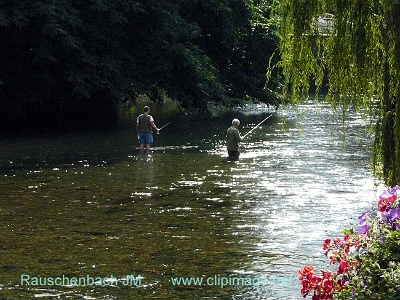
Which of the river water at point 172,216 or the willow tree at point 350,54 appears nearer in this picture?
the willow tree at point 350,54

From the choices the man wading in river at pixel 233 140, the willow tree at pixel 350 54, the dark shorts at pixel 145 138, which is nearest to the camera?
the willow tree at pixel 350 54

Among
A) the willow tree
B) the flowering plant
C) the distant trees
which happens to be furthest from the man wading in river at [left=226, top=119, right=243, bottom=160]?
the flowering plant

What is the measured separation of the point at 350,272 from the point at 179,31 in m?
35.4

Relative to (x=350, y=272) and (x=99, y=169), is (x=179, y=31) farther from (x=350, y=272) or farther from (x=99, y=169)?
(x=350, y=272)

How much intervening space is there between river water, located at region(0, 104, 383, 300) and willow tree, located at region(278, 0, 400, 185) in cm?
94

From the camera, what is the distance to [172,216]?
16.7m

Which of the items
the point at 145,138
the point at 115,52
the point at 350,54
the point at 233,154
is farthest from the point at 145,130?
the point at 350,54

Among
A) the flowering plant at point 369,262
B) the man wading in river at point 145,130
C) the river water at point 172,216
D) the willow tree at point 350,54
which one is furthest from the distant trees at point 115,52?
the flowering plant at point 369,262

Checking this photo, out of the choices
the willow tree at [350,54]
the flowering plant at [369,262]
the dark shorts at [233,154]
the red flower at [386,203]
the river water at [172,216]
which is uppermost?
the willow tree at [350,54]

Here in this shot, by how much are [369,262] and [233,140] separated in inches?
766

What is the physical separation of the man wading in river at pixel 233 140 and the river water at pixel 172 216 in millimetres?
541

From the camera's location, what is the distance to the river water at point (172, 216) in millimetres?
11578

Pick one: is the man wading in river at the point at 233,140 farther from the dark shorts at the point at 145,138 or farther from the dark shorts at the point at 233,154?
the dark shorts at the point at 145,138

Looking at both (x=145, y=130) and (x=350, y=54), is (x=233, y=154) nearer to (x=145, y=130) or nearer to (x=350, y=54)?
(x=145, y=130)
